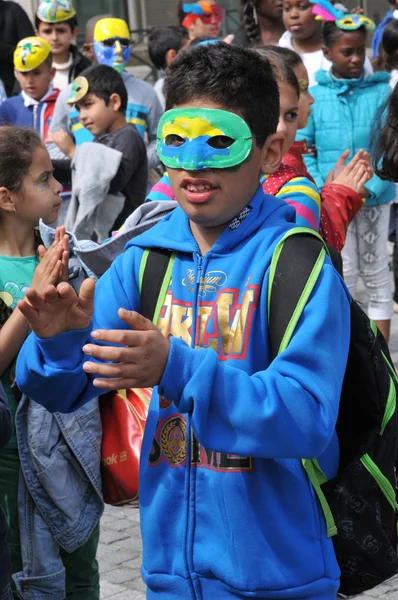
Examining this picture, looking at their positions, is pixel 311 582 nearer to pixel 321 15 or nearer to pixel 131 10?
pixel 321 15

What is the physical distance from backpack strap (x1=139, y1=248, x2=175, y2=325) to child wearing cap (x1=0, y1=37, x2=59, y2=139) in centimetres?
576

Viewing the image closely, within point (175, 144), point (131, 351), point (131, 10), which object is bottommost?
point (131, 10)

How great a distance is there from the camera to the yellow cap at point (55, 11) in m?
9.36

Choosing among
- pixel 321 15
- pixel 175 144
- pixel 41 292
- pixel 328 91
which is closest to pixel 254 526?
pixel 41 292

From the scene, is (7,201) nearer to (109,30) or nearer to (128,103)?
(128,103)

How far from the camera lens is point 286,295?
233 cm

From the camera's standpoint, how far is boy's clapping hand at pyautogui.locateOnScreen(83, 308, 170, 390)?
6.47ft

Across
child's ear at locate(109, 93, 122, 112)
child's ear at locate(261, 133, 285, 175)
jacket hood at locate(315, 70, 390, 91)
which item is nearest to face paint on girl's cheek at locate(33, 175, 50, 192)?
child's ear at locate(261, 133, 285, 175)

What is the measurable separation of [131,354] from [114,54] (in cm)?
738

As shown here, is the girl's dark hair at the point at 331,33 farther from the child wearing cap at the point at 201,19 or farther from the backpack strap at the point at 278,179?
the backpack strap at the point at 278,179

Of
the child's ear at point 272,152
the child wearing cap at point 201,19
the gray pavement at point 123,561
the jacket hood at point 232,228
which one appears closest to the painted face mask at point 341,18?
the child wearing cap at point 201,19

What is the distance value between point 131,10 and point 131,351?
2368 cm

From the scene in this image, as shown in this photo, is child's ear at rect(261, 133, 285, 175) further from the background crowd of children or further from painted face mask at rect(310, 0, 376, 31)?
painted face mask at rect(310, 0, 376, 31)

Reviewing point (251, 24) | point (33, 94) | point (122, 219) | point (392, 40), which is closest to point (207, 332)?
point (122, 219)
